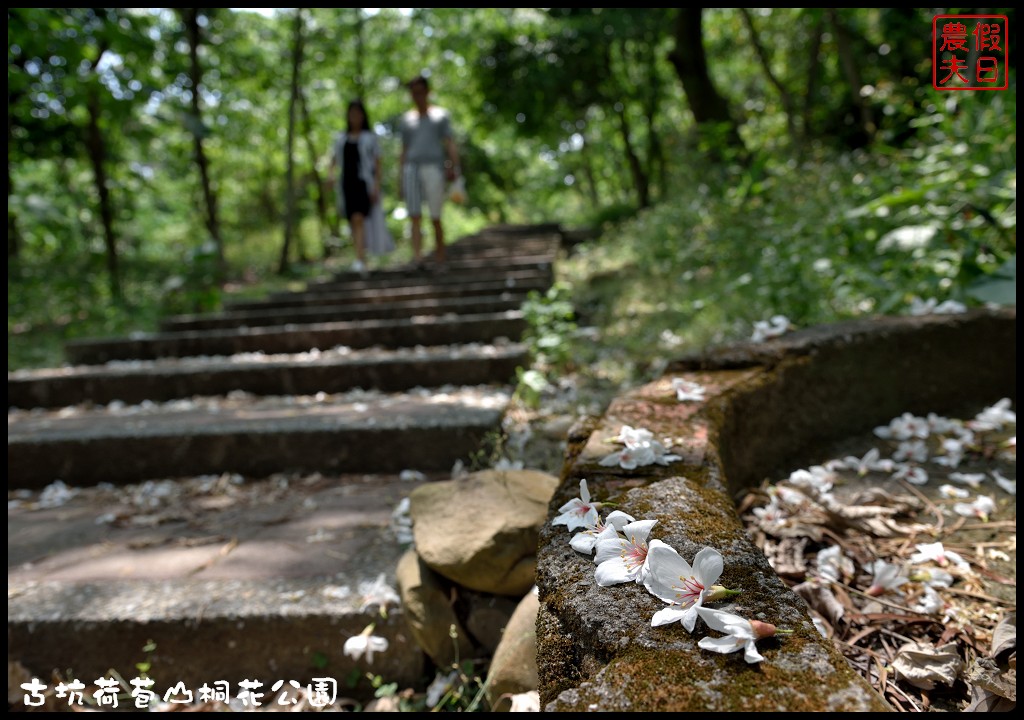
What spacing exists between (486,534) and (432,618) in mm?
247

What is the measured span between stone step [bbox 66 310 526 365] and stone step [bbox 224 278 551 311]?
2.02ft

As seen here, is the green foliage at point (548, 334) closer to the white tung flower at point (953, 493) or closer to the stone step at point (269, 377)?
the stone step at point (269, 377)

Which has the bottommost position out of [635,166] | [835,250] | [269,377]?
[269,377]

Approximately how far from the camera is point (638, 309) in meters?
4.34

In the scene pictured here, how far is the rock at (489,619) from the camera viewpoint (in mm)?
1502

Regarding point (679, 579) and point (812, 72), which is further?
point (812, 72)

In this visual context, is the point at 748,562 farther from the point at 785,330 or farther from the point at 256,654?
the point at 785,330

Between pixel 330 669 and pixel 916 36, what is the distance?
8571 mm

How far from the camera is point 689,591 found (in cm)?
83

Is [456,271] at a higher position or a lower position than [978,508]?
higher

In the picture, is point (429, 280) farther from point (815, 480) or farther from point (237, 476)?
point (815, 480)

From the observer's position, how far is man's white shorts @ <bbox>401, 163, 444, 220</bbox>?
17.4 feet

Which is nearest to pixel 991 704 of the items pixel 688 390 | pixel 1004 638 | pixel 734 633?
pixel 1004 638

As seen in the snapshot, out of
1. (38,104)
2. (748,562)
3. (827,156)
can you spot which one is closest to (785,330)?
(748,562)
